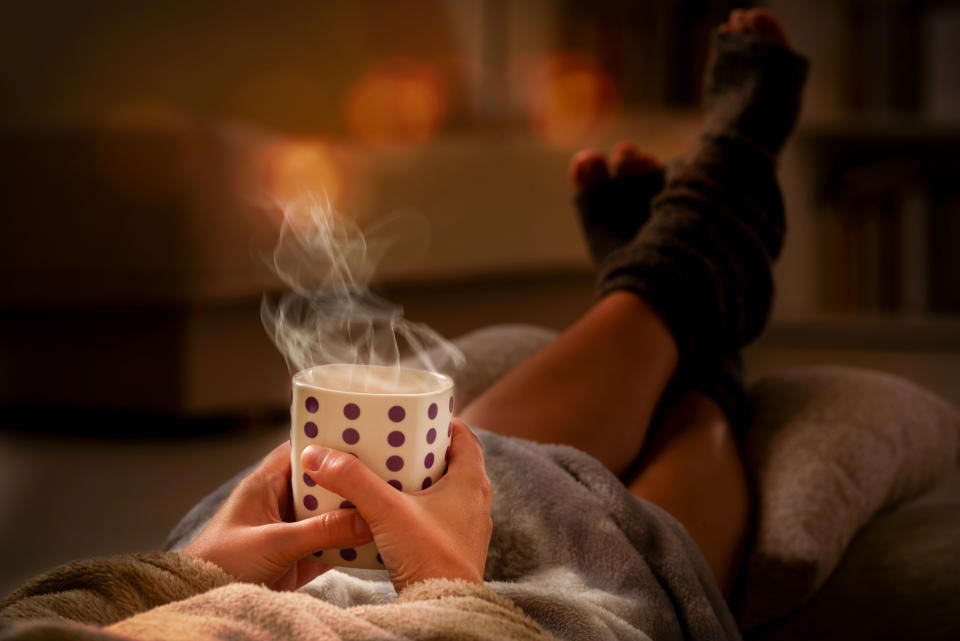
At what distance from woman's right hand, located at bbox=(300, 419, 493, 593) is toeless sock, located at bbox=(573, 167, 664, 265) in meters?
0.73

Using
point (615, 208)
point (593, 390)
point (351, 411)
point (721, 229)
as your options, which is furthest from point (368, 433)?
point (615, 208)

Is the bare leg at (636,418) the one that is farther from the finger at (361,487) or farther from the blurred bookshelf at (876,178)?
the blurred bookshelf at (876,178)

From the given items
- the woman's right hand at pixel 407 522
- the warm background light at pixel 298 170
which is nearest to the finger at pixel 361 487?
the woman's right hand at pixel 407 522

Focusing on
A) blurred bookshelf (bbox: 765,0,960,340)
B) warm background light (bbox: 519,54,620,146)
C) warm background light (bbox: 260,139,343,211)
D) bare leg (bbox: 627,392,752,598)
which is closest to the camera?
bare leg (bbox: 627,392,752,598)

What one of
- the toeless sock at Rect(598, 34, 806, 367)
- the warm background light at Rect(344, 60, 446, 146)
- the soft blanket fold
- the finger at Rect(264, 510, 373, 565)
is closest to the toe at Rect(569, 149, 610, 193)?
the toeless sock at Rect(598, 34, 806, 367)

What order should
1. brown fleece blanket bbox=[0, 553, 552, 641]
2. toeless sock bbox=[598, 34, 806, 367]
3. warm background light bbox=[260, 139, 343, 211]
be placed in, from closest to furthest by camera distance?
brown fleece blanket bbox=[0, 553, 552, 641] → toeless sock bbox=[598, 34, 806, 367] → warm background light bbox=[260, 139, 343, 211]

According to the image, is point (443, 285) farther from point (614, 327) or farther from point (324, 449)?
point (324, 449)

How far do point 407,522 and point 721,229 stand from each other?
2.16 feet

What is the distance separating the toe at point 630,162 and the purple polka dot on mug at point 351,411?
79 centimetres

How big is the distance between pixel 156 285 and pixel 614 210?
866 millimetres

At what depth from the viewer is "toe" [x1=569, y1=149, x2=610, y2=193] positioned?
46.3 inches

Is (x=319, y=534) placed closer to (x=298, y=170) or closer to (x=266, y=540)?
(x=266, y=540)

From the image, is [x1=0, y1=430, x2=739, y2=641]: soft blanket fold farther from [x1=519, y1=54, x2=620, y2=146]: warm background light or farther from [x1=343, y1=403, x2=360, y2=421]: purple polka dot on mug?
[x1=519, y1=54, x2=620, y2=146]: warm background light

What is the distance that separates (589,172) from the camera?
1.18m
